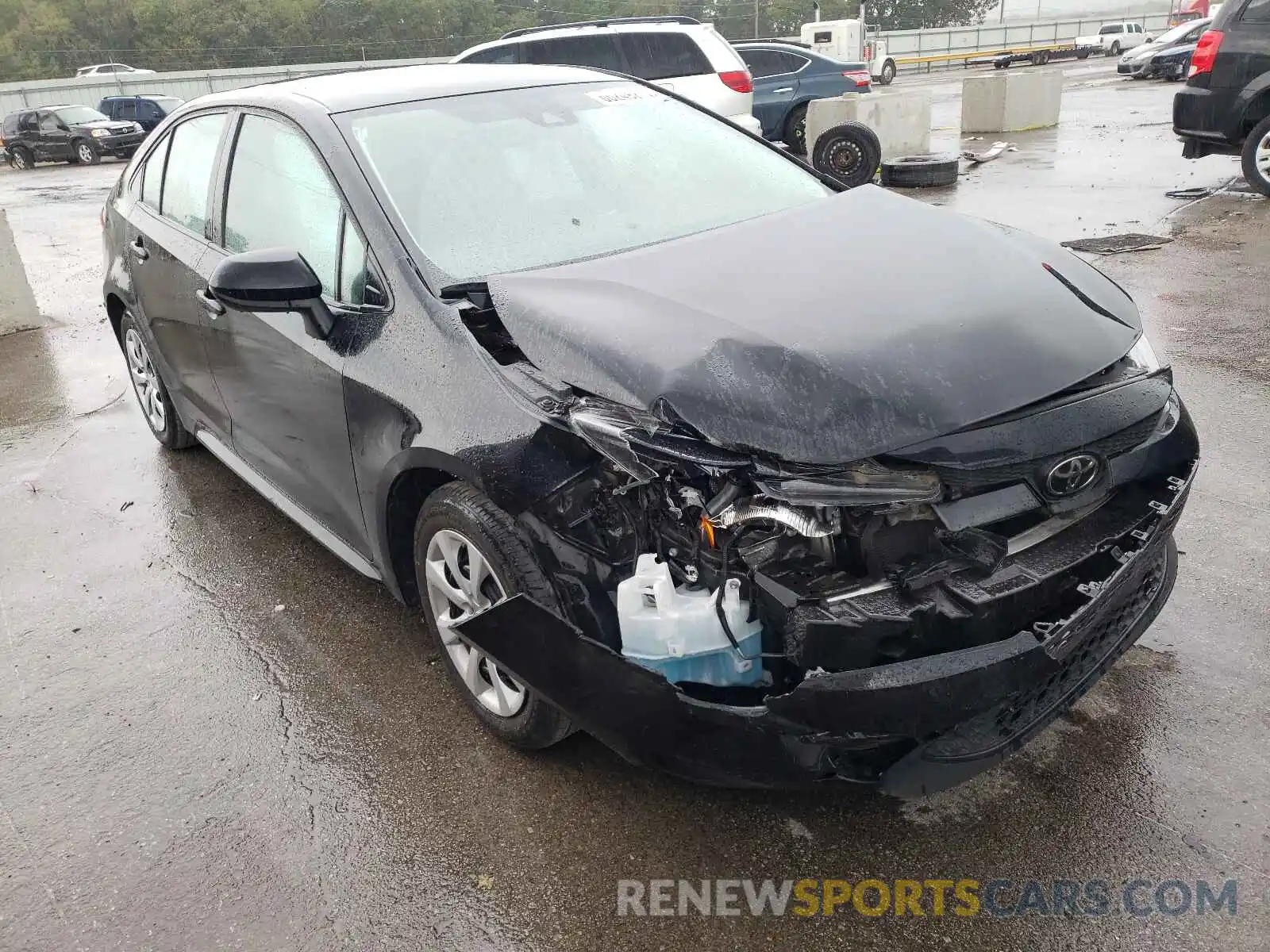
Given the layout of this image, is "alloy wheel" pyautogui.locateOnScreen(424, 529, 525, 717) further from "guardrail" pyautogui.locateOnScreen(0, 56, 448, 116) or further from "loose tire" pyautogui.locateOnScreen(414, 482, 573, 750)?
"guardrail" pyautogui.locateOnScreen(0, 56, 448, 116)

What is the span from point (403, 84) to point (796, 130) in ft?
36.8

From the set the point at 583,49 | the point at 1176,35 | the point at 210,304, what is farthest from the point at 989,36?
the point at 210,304

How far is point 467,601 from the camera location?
262 centimetres

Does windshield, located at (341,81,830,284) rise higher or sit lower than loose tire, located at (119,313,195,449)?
higher

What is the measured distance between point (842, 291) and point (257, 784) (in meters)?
2.12

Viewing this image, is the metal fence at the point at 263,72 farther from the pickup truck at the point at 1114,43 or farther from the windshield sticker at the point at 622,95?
the windshield sticker at the point at 622,95

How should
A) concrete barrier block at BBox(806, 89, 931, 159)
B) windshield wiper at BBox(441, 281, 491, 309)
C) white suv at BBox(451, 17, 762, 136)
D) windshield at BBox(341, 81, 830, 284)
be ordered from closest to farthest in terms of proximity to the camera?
1. windshield wiper at BBox(441, 281, 491, 309)
2. windshield at BBox(341, 81, 830, 284)
3. white suv at BBox(451, 17, 762, 136)
4. concrete barrier block at BBox(806, 89, 931, 159)

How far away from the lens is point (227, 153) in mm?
3590

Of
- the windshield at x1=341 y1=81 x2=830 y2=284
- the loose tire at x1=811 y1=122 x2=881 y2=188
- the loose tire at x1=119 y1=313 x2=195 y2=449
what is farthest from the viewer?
the loose tire at x1=811 y1=122 x2=881 y2=188

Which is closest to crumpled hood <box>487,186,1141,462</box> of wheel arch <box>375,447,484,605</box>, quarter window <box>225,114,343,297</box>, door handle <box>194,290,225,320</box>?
wheel arch <box>375,447,484,605</box>

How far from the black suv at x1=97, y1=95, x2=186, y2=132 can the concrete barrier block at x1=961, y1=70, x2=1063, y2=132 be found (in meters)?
22.5

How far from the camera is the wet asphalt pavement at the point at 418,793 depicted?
7.29ft

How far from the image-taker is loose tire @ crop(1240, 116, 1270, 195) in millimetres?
8812

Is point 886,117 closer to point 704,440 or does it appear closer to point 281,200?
point 281,200
